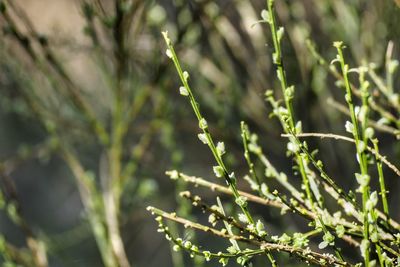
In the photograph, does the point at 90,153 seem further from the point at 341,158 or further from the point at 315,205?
the point at 315,205

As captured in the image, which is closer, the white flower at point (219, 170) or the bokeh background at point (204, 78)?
the white flower at point (219, 170)

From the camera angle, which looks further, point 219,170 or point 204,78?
point 204,78

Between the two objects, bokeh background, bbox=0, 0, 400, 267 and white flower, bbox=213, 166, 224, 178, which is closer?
white flower, bbox=213, 166, 224, 178

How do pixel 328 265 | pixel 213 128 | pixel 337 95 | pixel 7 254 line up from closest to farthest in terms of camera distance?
pixel 328 265, pixel 7 254, pixel 213 128, pixel 337 95

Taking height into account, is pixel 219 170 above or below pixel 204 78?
below

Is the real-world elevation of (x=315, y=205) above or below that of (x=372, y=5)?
below

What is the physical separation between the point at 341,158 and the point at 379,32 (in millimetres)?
607

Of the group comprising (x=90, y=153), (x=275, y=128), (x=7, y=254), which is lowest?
(x=7, y=254)

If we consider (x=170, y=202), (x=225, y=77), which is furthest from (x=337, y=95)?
(x=170, y=202)

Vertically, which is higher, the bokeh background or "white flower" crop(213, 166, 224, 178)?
the bokeh background

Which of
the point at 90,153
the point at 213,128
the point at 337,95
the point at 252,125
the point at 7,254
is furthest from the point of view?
the point at 90,153

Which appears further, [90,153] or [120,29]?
[90,153]

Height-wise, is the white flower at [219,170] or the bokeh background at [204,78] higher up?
the bokeh background at [204,78]

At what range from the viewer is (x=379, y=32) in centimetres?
227
